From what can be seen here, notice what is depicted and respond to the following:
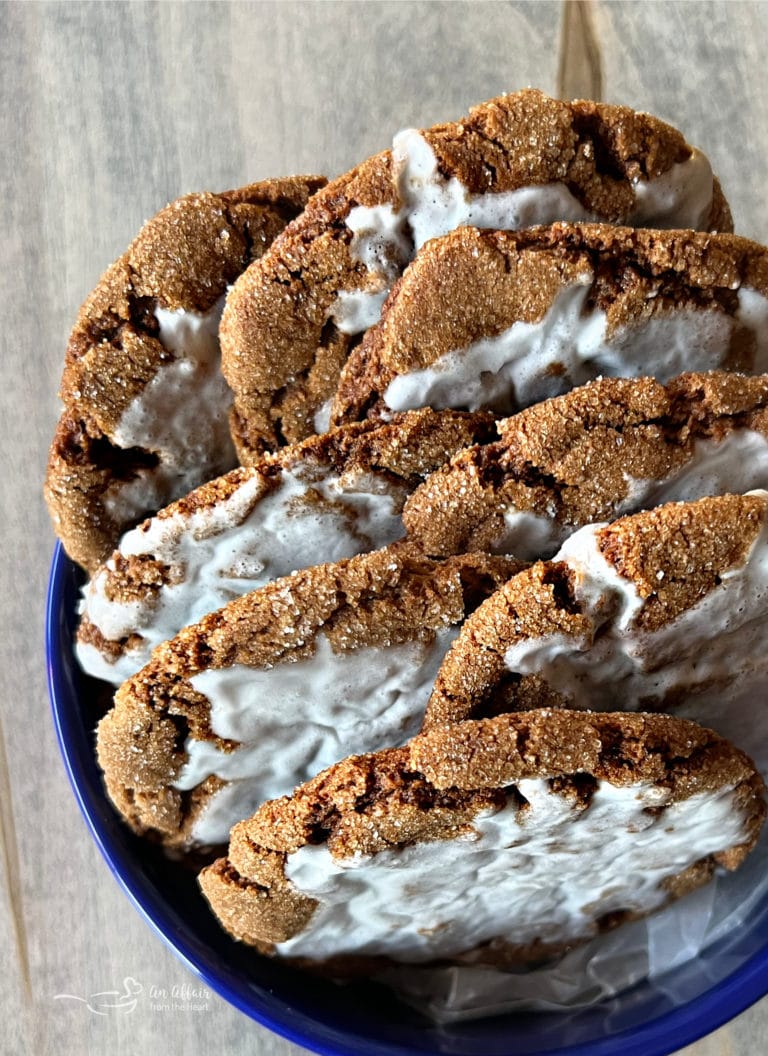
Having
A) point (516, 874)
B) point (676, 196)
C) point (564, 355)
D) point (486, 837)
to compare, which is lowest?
point (516, 874)

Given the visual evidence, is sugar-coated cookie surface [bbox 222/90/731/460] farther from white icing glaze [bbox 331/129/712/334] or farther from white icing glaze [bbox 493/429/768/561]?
white icing glaze [bbox 493/429/768/561]

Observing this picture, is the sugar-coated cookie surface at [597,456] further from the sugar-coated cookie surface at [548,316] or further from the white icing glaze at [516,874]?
the white icing glaze at [516,874]

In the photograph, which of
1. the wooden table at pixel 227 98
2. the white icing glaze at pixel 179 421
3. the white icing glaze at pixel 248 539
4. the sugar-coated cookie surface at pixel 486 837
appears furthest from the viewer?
the wooden table at pixel 227 98

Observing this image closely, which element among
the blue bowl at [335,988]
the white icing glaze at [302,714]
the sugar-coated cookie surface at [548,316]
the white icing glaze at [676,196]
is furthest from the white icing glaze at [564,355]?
the blue bowl at [335,988]

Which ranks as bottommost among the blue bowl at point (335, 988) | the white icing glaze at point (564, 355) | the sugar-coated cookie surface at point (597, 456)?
the blue bowl at point (335, 988)

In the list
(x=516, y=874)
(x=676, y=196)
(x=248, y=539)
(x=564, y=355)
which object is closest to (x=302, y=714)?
(x=248, y=539)

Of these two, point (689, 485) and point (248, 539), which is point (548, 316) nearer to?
point (689, 485)
